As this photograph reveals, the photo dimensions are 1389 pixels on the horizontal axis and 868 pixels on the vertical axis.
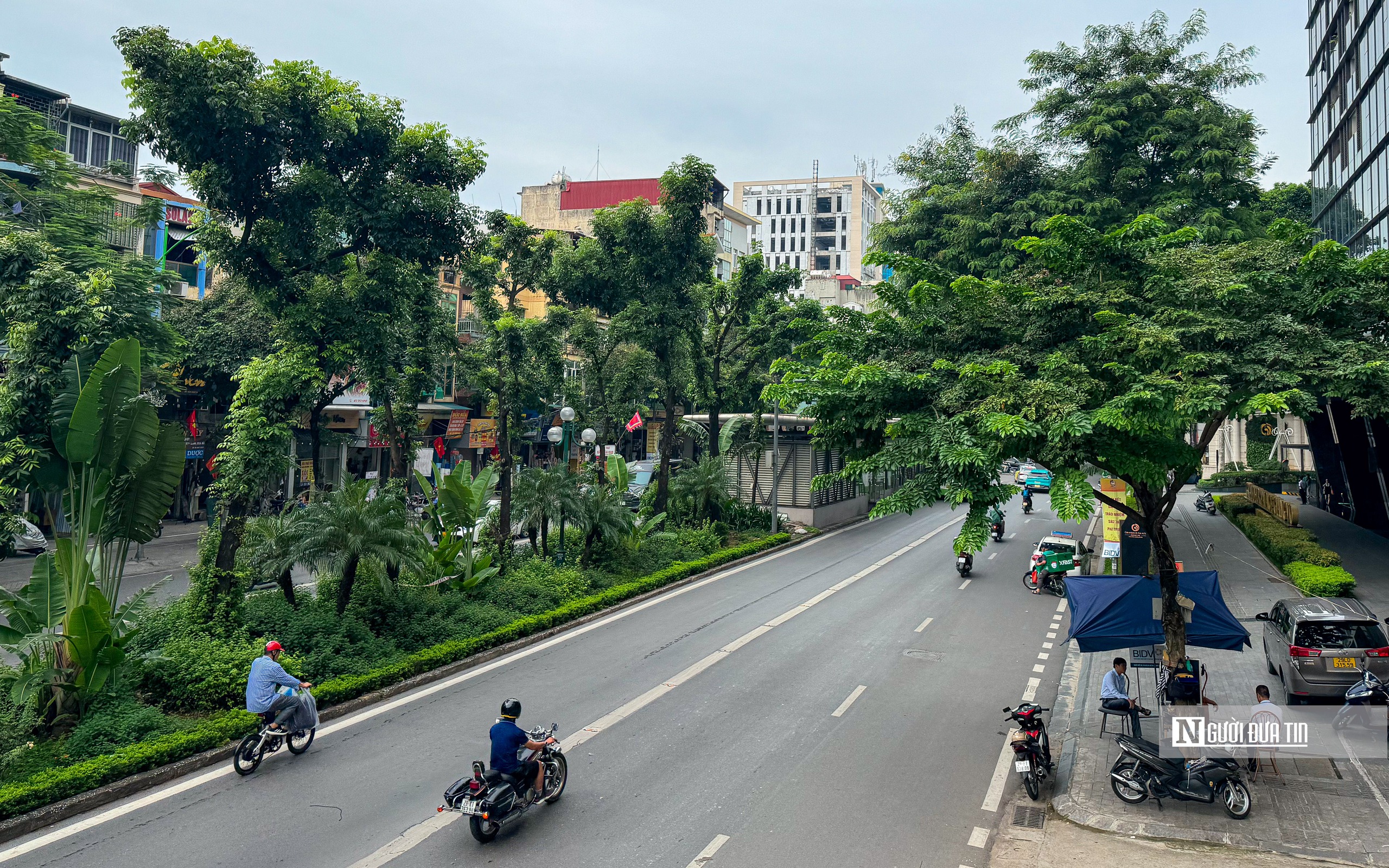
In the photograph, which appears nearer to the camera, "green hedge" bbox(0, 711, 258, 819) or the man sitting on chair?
"green hedge" bbox(0, 711, 258, 819)

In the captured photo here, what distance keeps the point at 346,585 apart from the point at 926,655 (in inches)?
474

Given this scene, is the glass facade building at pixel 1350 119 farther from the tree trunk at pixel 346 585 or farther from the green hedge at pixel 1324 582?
the tree trunk at pixel 346 585

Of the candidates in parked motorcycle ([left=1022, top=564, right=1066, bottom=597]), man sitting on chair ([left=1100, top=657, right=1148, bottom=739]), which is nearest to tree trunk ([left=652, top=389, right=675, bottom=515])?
parked motorcycle ([left=1022, top=564, right=1066, bottom=597])


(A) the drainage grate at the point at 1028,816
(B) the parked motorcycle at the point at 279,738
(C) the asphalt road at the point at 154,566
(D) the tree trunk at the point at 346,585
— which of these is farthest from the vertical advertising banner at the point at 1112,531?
(C) the asphalt road at the point at 154,566

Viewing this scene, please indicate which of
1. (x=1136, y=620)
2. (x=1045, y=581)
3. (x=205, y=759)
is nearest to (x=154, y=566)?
(x=205, y=759)

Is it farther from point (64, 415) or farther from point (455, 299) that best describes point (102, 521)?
point (455, 299)

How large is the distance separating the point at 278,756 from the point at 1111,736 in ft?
41.0

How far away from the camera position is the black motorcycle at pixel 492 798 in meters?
9.51

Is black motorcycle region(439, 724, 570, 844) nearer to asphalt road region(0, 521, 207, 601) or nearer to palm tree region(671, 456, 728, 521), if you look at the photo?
asphalt road region(0, 521, 207, 601)

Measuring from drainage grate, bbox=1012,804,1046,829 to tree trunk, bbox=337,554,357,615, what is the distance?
12099 mm

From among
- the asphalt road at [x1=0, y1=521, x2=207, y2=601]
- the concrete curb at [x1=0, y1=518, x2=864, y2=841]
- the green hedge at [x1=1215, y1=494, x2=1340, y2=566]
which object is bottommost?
the asphalt road at [x1=0, y1=521, x2=207, y2=601]

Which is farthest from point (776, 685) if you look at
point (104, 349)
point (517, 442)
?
point (517, 442)

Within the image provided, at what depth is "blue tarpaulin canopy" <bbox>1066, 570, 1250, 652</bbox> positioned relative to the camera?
40.9 feet

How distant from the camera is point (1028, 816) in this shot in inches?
424
